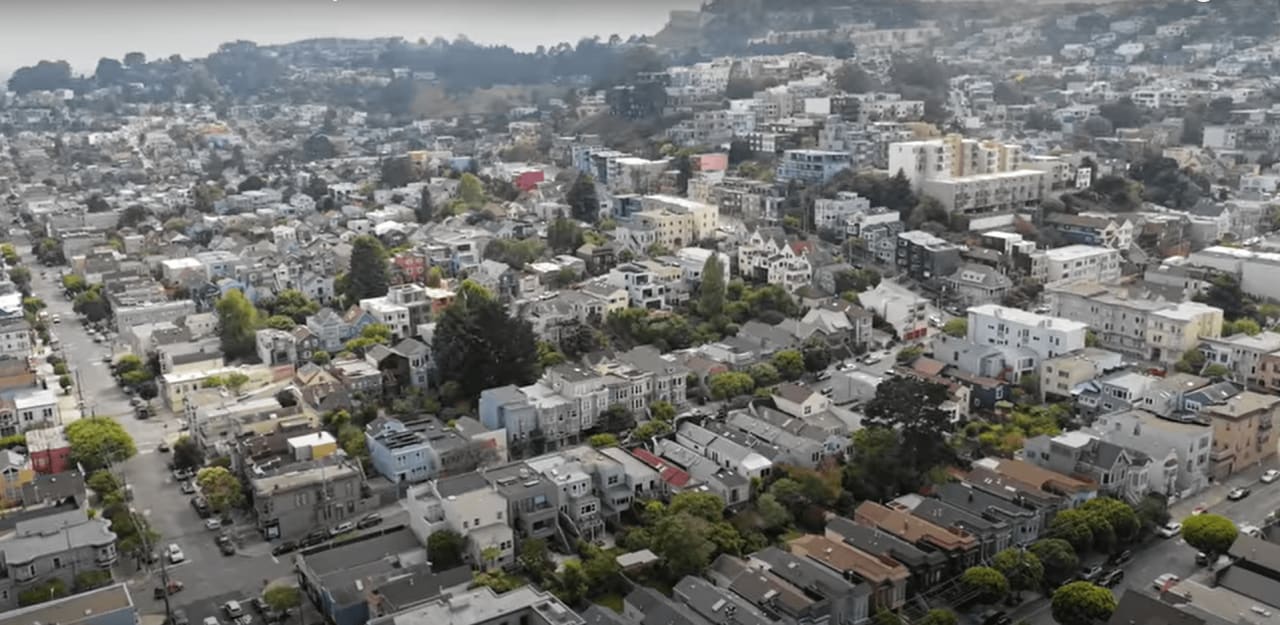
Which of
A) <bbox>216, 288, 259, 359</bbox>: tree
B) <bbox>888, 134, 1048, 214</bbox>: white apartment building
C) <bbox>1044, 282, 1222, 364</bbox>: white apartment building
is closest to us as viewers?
<bbox>1044, 282, 1222, 364</bbox>: white apartment building

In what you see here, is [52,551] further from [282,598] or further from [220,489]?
[282,598]

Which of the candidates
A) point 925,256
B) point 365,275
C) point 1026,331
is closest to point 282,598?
point 365,275

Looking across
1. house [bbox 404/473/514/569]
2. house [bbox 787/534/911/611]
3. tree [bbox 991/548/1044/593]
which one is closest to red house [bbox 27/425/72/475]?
house [bbox 404/473/514/569]

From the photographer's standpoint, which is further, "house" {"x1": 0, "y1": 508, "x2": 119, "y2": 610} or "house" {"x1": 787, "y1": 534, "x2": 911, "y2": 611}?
"house" {"x1": 0, "y1": 508, "x2": 119, "y2": 610}

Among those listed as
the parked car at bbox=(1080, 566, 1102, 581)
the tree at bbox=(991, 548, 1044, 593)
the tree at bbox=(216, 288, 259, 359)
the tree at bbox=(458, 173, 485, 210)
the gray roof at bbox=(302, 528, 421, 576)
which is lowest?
the parked car at bbox=(1080, 566, 1102, 581)

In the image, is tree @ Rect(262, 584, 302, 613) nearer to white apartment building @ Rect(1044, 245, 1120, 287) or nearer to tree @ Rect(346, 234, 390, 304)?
tree @ Rect(346, 234, 390, 304)

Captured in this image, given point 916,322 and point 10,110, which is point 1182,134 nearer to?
point 916,322
